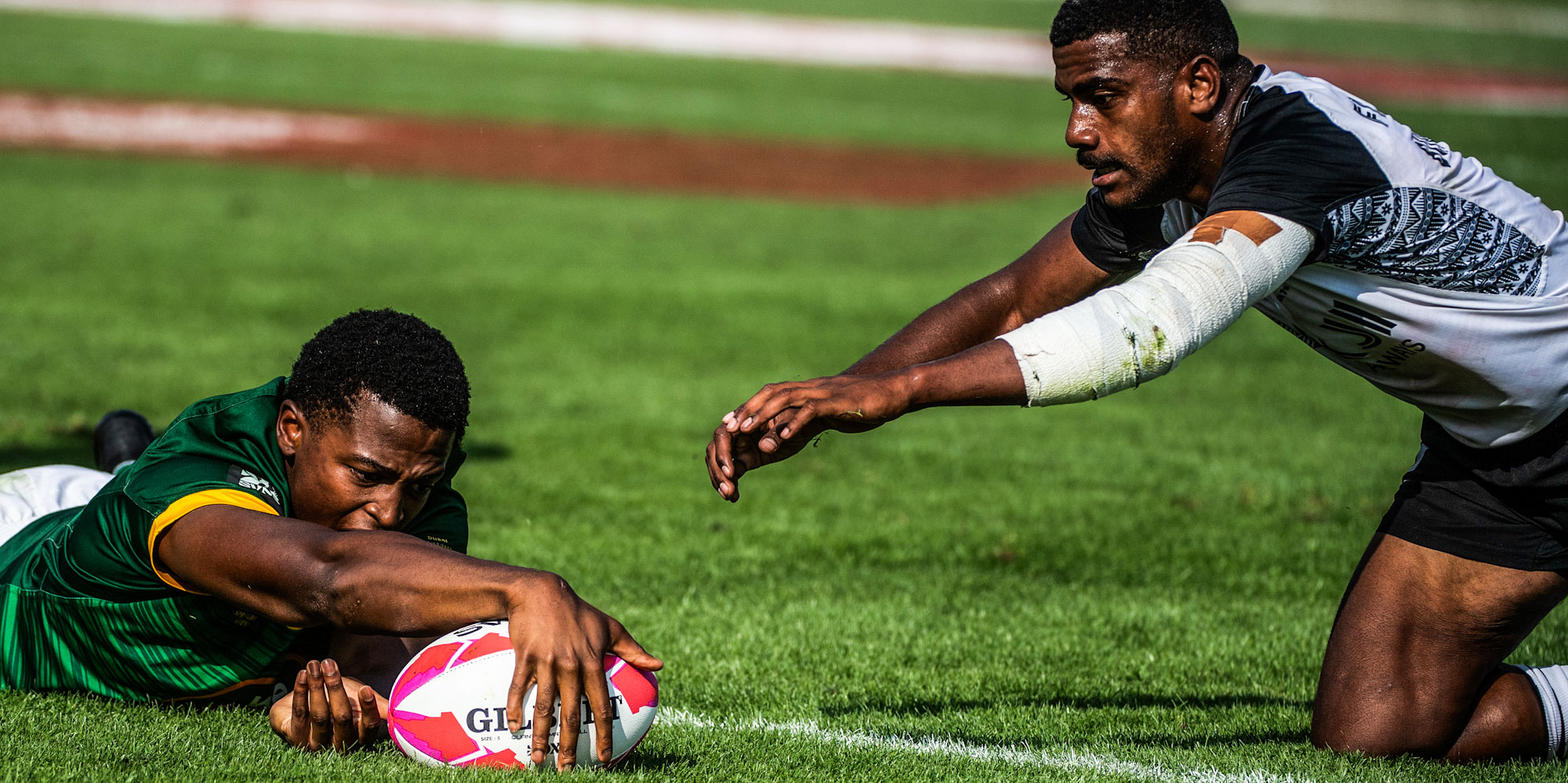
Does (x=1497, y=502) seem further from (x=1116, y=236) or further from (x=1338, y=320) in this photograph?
(x=1116, y=236)

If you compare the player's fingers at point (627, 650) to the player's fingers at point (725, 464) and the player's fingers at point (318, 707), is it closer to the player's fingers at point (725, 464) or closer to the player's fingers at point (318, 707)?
the player's fingers at point (725, 464)

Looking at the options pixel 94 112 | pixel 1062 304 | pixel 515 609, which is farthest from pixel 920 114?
pixel 515 609

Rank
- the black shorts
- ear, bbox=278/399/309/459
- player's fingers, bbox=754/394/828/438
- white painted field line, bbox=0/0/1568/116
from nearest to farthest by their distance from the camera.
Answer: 1. player's fingers, bbox=754/394/828/438
2. ear, bbox=278/399/309/459
3. the black shorts
4. white painted field line, bbox=0/0/1568/116

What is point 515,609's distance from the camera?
10.5ft

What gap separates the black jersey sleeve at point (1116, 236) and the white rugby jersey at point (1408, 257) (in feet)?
Answer: 1.15

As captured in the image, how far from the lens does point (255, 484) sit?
3.63 m

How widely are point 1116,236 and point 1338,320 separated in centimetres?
90

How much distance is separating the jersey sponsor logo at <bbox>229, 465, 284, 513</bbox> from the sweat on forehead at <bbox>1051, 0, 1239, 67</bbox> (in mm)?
2357

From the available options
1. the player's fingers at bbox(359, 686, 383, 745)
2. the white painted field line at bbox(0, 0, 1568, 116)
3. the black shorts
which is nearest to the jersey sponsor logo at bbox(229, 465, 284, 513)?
the player's fingers at bbox(359, 686, 383, 745)

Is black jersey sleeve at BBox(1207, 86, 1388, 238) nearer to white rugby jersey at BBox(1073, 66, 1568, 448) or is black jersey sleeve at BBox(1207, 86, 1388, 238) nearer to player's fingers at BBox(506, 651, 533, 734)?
white rugby jersey at BBox(1073, 66, 1568, 448)

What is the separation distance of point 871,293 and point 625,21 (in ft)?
110

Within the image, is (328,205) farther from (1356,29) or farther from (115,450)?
(1356,29)

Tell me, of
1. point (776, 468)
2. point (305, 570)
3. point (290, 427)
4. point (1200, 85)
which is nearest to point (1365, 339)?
point (1200, 85)

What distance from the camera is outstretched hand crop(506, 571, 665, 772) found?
10.5 ft
